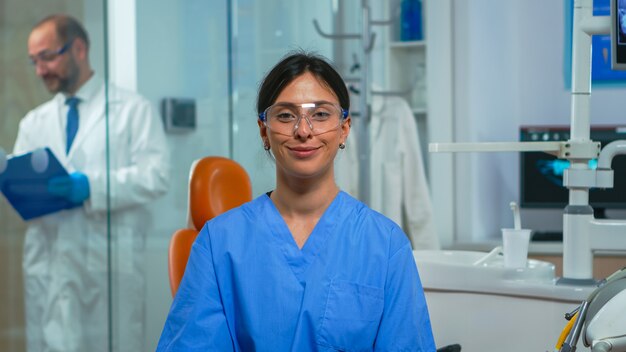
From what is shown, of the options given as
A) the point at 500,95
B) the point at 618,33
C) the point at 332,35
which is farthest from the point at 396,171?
the point at 618,33

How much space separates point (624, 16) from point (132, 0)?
1.53 metres

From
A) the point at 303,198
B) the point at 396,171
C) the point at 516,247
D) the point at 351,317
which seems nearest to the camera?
the point at 351,317

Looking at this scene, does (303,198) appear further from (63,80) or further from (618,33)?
(63,80)

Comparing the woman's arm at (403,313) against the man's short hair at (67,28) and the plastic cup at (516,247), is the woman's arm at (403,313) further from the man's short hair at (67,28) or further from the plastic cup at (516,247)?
the man's short hair at (67,28)

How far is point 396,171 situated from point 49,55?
6.78 feet

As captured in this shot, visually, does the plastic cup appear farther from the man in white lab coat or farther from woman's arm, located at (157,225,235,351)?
the man in white lab coat

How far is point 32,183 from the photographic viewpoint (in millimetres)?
2586

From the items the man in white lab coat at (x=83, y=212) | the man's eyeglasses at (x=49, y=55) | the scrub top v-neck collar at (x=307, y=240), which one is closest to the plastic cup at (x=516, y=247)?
the scrub top v-neck collar at (x=307, y=240)

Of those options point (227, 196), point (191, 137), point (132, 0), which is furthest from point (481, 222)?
point (227, 196)

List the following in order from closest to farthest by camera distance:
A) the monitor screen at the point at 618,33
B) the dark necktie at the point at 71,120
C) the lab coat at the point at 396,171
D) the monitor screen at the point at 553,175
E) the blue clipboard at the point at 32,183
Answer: the monitor screen at the point at 618,33
the blue clipboard at the point at 32,183
the dark necktie at the point at 71,120
the monitor screen at the point at 553,175
the lab coat at the point at 396,171

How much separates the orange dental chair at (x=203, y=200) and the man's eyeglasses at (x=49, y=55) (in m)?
0.74

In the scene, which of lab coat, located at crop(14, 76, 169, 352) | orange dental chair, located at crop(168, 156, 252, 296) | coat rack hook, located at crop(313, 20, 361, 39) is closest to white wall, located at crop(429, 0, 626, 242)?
coat rack hook, located at crop(313, 20, 361, 39)

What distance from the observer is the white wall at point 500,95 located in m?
4.36

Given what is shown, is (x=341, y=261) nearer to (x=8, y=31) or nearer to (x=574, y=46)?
(x=574, y=46)
